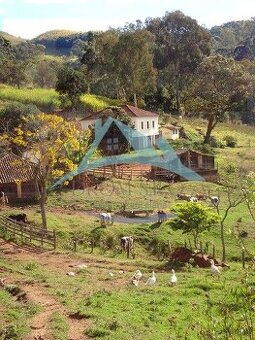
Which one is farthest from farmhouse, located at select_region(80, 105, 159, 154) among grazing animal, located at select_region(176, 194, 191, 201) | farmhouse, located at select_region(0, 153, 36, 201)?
farmhouse, located at select_region(0, 153, 36, 201)

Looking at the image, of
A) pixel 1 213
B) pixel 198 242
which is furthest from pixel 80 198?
pixel 198 242

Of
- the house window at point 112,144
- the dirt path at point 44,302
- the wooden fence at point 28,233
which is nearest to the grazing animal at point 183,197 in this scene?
the wooden fence at point 28,233

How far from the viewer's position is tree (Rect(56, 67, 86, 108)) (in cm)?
6756

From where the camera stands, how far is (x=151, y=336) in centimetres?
1537

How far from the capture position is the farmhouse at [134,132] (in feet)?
184

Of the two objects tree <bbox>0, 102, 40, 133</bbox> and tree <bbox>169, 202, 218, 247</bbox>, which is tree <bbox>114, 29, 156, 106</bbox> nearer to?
tree <bbox>0, 102, 40, 133</bbox>

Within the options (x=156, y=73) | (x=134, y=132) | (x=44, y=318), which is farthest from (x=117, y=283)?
(x=156, y=73)

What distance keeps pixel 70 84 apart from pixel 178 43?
25981 mm

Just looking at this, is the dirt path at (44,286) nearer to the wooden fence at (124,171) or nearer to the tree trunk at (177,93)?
the wooden fence at (124,171)

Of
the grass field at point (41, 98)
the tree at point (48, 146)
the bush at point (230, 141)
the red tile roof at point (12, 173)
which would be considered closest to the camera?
the tree at point (48, 146)

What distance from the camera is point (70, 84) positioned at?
67438 millimetres

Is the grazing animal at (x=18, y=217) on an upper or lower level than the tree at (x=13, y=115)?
lower

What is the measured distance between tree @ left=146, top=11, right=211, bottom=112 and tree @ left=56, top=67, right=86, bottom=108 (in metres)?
20.4

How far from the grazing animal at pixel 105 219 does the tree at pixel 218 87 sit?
33.5 meters
